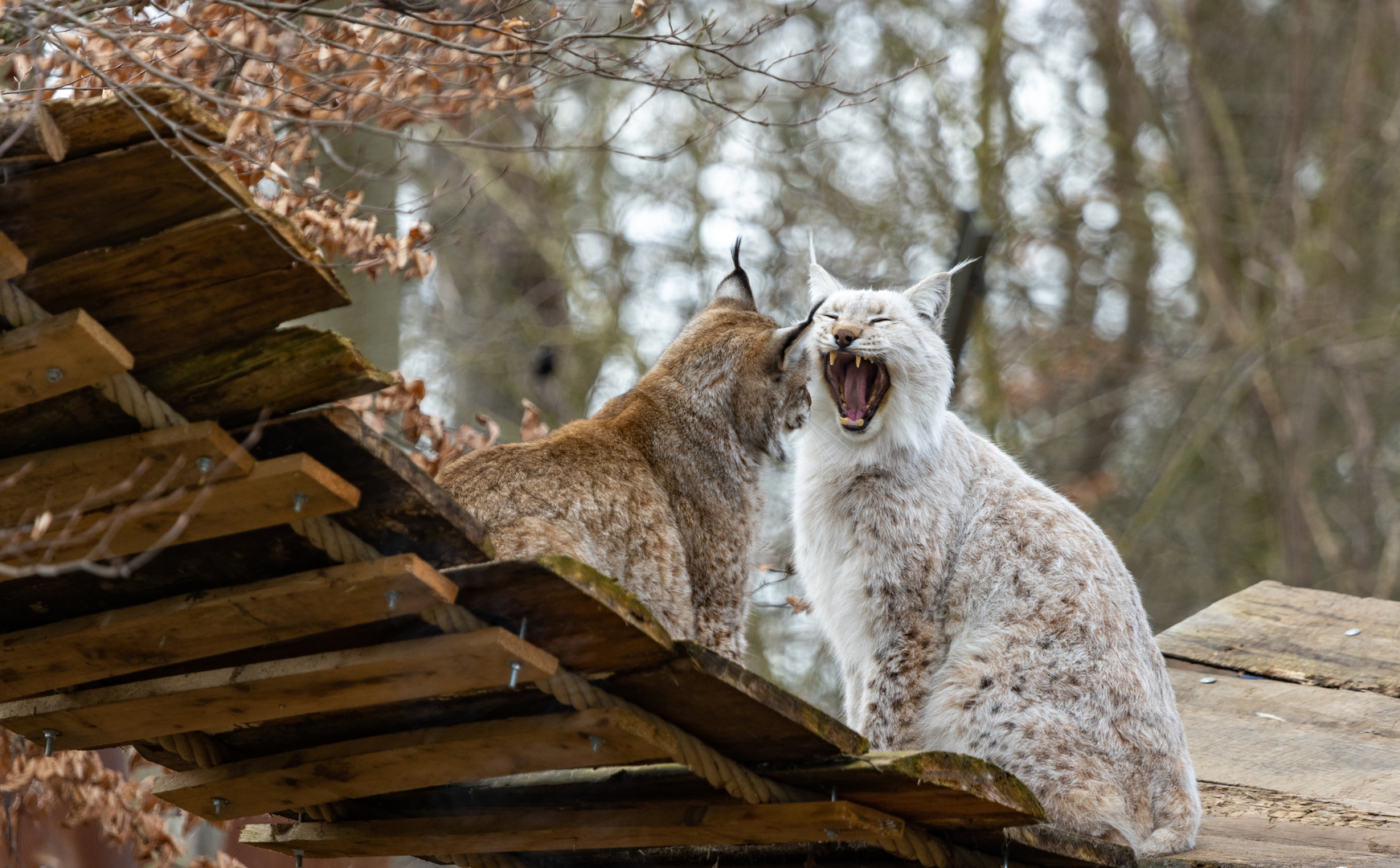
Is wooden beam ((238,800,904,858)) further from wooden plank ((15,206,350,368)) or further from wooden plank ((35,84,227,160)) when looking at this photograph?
wooden plank ((35,84,227,160))

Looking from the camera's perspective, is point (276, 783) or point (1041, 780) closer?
point (276, 783)

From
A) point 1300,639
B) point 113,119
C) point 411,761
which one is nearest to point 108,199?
point 113,119

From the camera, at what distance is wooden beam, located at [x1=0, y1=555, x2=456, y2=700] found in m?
2.76

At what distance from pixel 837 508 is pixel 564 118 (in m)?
8.46

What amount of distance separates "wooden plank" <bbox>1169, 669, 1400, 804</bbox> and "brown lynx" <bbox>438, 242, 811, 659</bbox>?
2281mm

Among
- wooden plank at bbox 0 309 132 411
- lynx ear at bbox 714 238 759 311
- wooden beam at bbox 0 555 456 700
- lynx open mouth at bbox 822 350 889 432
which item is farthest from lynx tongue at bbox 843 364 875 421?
wooden plank at bbox 0 309 132 411

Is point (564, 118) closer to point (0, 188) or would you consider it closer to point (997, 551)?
point (997, 551)

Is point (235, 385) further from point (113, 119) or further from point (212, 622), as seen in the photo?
point (212, 622)

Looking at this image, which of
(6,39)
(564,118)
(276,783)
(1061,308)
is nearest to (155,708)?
(276,783)

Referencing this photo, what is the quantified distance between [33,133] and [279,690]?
1460mm

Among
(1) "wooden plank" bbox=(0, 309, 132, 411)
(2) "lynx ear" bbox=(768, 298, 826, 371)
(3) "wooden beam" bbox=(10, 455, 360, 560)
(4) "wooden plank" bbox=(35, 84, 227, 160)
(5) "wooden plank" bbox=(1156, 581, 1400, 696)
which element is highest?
(2) "lynx ear" bbox=(768, 298, 826, 371)

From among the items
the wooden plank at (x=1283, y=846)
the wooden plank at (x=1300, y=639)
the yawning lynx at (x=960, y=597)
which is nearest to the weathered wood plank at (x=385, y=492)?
the yawning lynx at (x=960, y=597)

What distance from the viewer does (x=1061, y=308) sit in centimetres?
1390

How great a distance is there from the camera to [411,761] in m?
3.47
